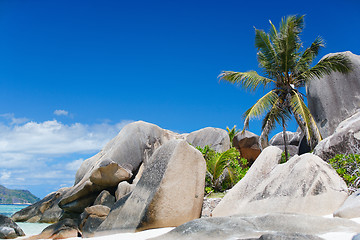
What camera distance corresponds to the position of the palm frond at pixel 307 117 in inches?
547

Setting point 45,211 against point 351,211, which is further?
point 45,211

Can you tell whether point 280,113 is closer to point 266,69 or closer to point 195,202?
point 266,69

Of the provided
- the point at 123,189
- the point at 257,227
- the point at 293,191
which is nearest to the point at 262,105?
the point at 123,189

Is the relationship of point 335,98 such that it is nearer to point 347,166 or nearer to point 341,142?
point 341,142

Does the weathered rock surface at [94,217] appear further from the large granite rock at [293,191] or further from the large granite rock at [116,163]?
the large granite rock at [116,163]

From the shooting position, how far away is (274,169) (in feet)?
25.7

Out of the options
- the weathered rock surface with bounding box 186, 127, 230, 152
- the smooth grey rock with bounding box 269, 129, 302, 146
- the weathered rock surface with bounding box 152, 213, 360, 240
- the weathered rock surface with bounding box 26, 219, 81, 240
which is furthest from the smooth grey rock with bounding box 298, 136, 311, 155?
the weathered rock surface with bounding box 152, 213, 360, 240

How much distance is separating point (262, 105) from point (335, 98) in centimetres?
320

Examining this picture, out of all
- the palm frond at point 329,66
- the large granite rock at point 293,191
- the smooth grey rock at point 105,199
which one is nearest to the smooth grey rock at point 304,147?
the palm frond at point 329,66

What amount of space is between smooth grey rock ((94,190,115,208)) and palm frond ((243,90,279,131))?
6.91 m

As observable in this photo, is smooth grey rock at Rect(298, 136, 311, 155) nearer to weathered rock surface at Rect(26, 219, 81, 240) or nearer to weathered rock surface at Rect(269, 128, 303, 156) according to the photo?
weathered rock surface at Rect(269, 128, 303, 156)

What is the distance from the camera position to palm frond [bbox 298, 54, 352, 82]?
15.0 meters

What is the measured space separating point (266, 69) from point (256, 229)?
12971 mm

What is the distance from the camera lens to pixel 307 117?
1409cm
